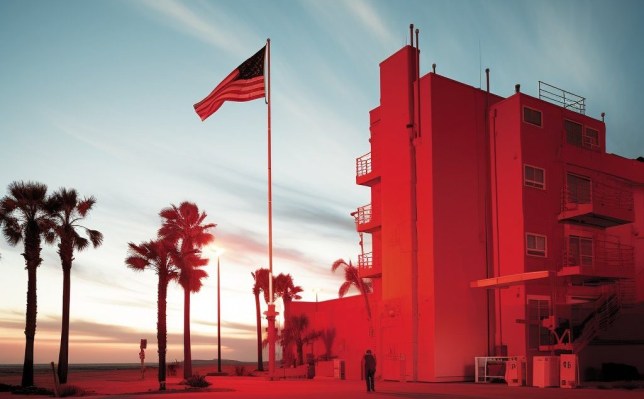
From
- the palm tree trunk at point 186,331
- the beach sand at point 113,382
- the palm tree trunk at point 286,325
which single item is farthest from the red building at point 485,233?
the palm tree trunk at point 286,325

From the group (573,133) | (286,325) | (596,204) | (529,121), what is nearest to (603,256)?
(596,204)

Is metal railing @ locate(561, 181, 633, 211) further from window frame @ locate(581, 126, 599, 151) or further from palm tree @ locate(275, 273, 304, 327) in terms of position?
palm tree @ locate(275, 273, 304, 327)

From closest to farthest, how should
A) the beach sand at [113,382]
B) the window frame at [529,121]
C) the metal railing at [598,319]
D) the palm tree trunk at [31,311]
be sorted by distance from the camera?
the beach sand at [113,382] → the metal railing at [598,319] → the window frame at [529,121] → the palm tree trunk at [31,311]

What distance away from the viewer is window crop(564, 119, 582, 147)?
41156 mm

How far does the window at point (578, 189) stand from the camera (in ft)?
133

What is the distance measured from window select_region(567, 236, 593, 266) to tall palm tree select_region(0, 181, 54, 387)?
92.9ft

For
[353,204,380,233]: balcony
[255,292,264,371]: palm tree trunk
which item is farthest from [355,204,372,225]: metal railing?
[255,292,264,371]: palm tree trunk

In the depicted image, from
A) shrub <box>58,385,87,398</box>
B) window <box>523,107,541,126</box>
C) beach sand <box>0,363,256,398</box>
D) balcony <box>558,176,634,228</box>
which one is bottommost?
beach sand <box>0,363,256,398</box>

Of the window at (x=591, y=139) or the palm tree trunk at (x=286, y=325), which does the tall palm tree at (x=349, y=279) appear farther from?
the window at (x=591, y=139)

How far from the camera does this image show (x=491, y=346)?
123 feet

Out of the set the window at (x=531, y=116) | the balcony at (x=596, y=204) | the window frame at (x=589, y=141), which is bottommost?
the balcony at (x=596, y=204)

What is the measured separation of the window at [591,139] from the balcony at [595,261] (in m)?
5.22

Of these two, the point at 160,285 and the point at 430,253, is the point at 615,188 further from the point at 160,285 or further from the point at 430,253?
the point at 160,285

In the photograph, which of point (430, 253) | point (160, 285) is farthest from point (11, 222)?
point (430, 253)
